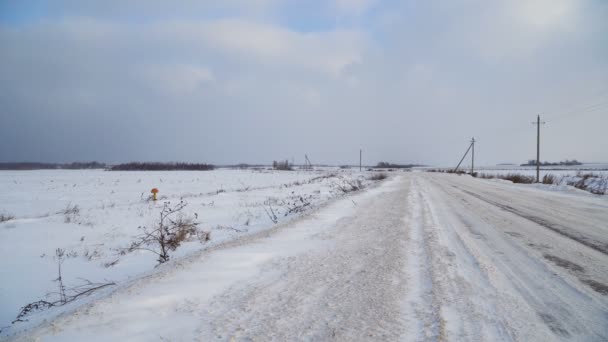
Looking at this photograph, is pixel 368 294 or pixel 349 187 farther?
pixel 349 187

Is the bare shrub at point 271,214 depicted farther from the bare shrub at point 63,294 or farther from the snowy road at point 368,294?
the bare shrub at point 63,294

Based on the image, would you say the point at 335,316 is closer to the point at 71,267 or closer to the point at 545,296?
the point at 545,296

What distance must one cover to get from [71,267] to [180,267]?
3142 millimetres

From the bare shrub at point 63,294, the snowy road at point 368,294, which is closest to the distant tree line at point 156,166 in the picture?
the bare shrub at point 63,294

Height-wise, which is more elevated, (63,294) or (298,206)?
(298,206)

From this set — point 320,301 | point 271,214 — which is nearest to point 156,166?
point 271,214

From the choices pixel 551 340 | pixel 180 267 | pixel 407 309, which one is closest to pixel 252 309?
pixel 407 309

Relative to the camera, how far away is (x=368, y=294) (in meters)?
2.31

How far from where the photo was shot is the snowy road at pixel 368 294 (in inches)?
70.8

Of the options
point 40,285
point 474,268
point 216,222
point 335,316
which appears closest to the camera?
point 335,316

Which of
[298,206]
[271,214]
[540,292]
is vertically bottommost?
[271,214]

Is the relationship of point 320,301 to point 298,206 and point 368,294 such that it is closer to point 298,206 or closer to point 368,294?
point 368,294

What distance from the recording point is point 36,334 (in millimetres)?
1789

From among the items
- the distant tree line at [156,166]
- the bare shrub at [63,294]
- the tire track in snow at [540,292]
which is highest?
the distant tree line at [156,166]
